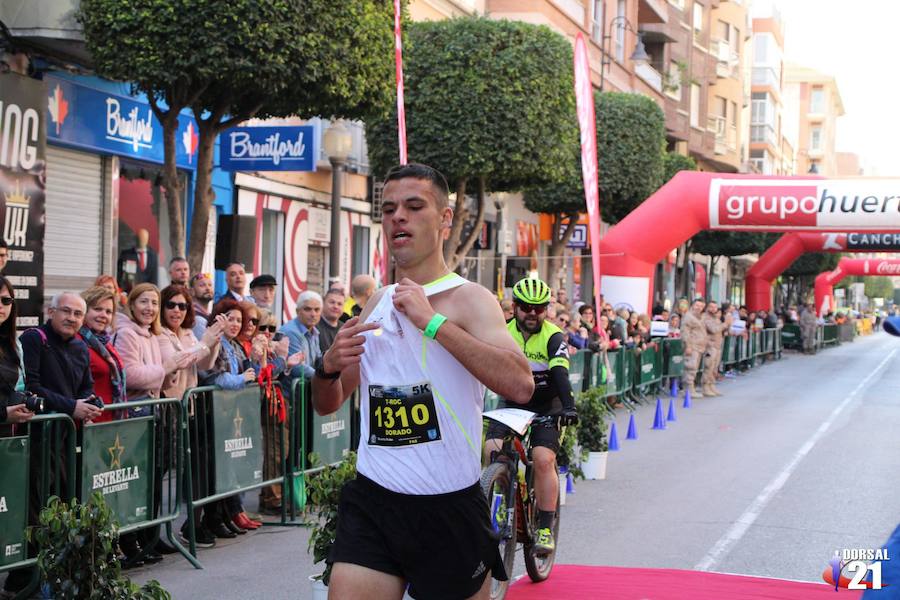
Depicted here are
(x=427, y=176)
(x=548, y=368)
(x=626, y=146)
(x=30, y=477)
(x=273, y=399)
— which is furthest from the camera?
(x=626, y=146)

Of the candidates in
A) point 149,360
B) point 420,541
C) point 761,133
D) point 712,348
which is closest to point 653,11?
point 712,348

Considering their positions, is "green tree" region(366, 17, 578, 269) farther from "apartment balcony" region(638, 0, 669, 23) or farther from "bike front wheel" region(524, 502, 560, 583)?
"apartment balcony" region(638, 0, 669, 23)

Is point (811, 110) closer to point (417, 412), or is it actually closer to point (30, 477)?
point (30, 477)

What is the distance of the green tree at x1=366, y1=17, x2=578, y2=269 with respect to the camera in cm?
2244

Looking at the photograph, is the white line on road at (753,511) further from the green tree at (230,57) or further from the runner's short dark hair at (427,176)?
the green tree at (230,57)

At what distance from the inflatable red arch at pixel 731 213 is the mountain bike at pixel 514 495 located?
17.5 metres

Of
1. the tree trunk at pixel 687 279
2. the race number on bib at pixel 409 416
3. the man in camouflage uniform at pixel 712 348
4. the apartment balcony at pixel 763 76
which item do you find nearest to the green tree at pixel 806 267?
the tree trunk at pixel 687 279

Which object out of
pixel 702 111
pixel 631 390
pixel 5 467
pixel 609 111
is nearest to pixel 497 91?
pixel 631 390

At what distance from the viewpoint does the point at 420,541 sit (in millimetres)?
3920

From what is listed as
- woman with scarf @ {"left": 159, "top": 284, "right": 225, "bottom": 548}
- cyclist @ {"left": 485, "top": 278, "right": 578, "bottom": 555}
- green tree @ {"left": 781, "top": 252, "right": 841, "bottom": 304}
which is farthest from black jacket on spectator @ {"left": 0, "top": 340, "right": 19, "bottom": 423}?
green tree @ {"left": 781, "top": 252, "right": 841, "bottom": 304}

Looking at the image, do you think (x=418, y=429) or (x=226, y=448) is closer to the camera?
(x=418, y=429)

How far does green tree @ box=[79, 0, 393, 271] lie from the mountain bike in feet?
23.4

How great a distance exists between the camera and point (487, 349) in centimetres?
384

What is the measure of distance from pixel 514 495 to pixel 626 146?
26216 mm
